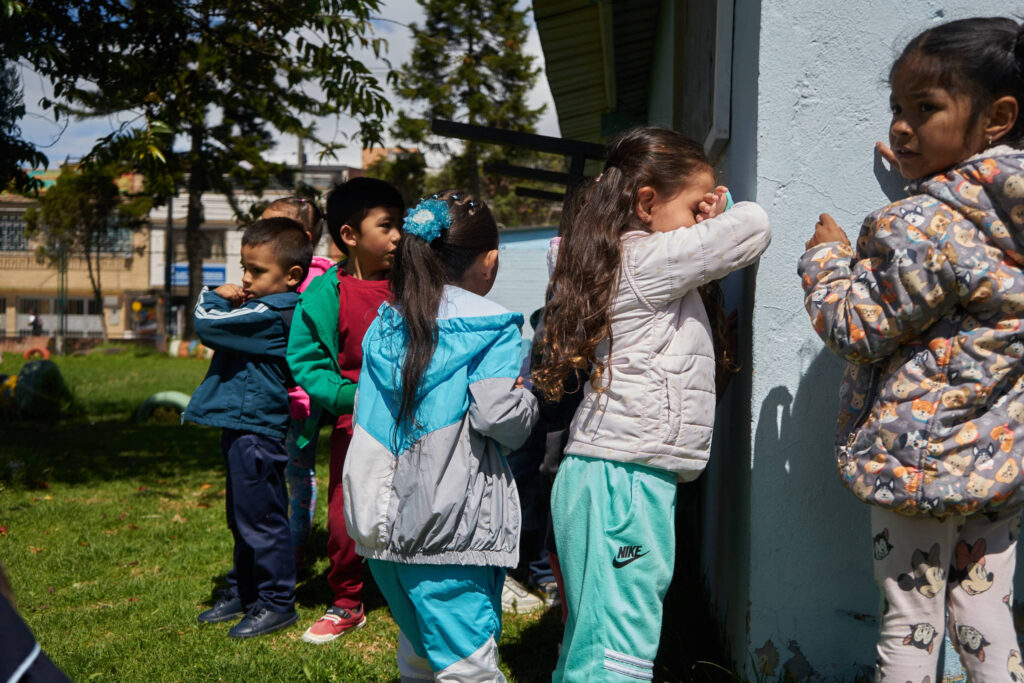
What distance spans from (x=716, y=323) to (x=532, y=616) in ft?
5.65

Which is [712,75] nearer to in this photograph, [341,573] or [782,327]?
[782,327]

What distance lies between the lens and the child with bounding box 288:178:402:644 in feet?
11.0

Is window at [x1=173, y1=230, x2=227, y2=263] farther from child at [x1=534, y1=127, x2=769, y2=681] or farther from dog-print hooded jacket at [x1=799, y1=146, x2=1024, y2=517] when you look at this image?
dog-print hooded jacket at [x1=799, y1=146, x2=1024, y2=517]

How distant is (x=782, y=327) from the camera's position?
2488 millimetres

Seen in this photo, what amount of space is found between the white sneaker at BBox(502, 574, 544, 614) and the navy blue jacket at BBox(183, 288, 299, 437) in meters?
1.19

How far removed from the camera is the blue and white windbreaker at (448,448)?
7.87 feet

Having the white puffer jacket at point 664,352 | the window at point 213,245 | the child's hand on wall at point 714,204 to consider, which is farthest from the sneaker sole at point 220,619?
the window at point 213,245

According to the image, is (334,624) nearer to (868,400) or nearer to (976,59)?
(868,400)

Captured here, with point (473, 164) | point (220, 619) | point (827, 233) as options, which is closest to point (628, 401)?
point (827, 233)

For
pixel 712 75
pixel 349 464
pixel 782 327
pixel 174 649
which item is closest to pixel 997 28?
pixel 782 327

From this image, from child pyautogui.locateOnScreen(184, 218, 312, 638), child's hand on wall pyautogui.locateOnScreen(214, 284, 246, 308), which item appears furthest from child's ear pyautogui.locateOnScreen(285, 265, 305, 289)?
child's hand on wall pyautogui.locateOnScreen(214, 284, 246, 308)

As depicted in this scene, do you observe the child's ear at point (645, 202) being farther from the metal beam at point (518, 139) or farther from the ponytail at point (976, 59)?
the metal beam at point (518, 139)

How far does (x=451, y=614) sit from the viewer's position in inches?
95.4

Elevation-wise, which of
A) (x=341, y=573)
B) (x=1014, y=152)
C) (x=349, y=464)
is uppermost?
(x=1014, y=152)
